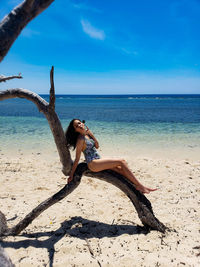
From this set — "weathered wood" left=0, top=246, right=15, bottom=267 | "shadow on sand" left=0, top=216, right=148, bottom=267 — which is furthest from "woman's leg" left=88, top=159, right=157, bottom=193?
"weathered wood" left=0, top=246, right=15, bottom=267

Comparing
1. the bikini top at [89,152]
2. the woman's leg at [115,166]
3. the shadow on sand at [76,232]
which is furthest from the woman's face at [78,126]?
the shadow on sand at [76,232]

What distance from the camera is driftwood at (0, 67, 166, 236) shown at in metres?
3.73

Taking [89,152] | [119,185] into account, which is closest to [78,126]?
[89,152]

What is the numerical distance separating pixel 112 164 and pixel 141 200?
2.81 ft

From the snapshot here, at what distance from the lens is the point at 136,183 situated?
13.3 ft

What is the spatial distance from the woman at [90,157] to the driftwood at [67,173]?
0.11 meters

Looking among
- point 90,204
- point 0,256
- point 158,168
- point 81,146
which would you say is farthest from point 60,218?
point 158,168

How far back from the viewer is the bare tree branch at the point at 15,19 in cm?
183

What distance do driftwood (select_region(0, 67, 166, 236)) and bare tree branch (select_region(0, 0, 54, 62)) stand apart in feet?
5.57

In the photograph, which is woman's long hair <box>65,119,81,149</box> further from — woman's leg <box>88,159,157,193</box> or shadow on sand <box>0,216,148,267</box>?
shadow on sand <box>0,216,148,267</box>

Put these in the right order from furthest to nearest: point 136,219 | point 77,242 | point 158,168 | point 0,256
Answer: point 158,168 < point 136,219 < point 77,242 < point 0,256

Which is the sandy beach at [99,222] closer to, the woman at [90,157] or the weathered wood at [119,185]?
the weathered wood at [119,185]

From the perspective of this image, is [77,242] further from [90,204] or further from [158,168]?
[158,168]

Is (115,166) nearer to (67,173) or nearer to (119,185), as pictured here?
(119,185)
